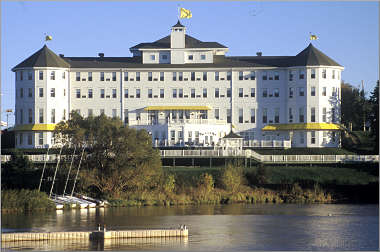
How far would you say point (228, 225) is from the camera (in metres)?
64.0

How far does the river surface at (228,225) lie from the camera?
5391 centimetres

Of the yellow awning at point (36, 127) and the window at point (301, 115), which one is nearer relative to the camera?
the yellow awning at point (36, 127)

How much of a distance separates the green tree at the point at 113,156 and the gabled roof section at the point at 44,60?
25.5m

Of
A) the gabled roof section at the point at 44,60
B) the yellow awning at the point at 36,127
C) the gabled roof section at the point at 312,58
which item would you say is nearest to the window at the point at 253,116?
the gabled roof section at the point at 312,58

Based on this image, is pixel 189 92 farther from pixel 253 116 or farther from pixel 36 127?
pixel 36 127

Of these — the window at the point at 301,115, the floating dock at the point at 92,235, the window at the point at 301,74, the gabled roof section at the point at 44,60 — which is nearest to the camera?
the floating dock at the point at 92,235

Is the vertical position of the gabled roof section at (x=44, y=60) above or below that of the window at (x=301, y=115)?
above

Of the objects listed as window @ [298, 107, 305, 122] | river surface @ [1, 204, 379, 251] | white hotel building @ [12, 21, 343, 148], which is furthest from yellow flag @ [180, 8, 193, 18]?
river surface @ [1, 204, 379, 251]

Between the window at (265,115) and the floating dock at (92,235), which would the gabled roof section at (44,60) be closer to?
the window at (265,115)

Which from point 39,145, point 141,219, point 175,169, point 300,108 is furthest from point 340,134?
point 141,219

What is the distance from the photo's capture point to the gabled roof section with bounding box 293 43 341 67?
353ft

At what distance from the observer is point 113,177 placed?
8062cm

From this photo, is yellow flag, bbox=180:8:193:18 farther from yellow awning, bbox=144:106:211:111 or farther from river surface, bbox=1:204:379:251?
river surface, bbox=1:204:379:251

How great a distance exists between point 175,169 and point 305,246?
34.7m
